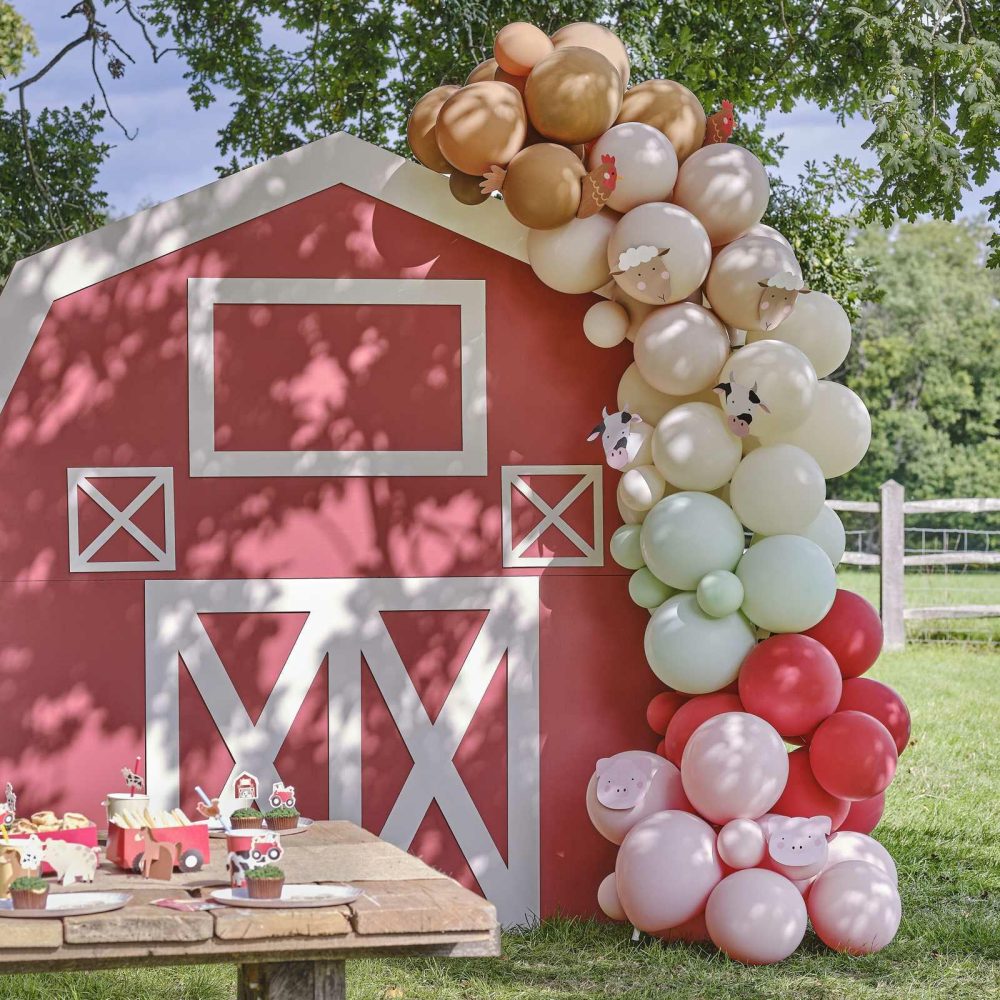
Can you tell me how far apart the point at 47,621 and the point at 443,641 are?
1.57 meters

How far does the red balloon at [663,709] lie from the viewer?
5254 mm

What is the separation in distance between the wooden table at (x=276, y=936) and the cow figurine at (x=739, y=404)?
2.40 m

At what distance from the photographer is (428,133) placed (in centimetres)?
546

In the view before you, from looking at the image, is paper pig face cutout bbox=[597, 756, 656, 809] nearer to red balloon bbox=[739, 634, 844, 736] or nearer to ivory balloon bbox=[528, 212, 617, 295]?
red balloon bbox=[739, 634, 844, 736]

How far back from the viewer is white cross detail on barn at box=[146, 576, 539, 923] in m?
5.31

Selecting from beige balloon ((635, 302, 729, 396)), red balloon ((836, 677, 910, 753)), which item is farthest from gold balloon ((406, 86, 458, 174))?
red balloon ((836, 677, 910, 753))

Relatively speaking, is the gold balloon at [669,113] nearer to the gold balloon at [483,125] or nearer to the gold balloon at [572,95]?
the gold balloon at [572,95]

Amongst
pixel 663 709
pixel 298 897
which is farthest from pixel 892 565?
pixel 298 897

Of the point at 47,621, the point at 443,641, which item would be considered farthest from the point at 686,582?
the point at 47,621

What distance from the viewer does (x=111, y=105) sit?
33.4 ft

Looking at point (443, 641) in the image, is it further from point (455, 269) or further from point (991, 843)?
point (991, 843)

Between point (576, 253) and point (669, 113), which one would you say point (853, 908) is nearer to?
point (576, 253)

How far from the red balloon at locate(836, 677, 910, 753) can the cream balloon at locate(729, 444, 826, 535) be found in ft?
2.17

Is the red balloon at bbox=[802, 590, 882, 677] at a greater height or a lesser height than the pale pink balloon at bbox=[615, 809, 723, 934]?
greater
